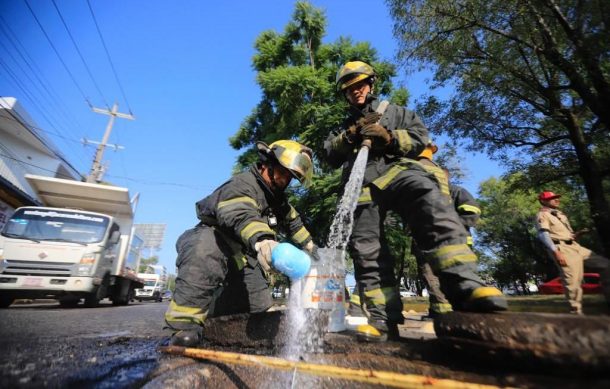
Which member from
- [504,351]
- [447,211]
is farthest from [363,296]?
[504,351]

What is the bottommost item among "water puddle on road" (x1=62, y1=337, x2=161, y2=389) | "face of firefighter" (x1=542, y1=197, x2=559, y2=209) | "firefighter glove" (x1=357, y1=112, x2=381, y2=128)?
"water puddle on road" (x1=62, y1=337, x2=161, y2=389)

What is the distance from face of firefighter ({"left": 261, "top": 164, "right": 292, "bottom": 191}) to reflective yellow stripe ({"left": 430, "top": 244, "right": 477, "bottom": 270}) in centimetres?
142

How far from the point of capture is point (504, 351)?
1.24m

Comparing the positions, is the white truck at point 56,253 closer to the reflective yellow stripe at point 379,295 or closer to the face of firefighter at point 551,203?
the reflective yellow stripe at point 379,295

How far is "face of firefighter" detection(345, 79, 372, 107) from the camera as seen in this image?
2923mm

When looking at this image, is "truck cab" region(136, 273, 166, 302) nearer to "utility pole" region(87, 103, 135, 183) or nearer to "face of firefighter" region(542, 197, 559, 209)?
"utility pole" region(87, 103, 135, 183)

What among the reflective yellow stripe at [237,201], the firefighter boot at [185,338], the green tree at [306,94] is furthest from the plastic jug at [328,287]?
the green tree at [306,94]

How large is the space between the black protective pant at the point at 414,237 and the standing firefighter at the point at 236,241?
0.68 meters

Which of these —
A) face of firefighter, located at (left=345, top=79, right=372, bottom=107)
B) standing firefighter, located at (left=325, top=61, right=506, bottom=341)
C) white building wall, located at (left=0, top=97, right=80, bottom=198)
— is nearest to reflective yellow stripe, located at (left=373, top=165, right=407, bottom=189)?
standing firefighter, located at (left=325, top=61, right=506, bottom=341)

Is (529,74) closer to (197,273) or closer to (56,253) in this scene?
(197,273)

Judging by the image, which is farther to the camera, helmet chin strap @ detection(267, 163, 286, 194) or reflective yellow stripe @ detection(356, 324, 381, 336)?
helmet chin strap @ detection(267, 163, 286, 194)

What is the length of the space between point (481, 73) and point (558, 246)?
279 inches

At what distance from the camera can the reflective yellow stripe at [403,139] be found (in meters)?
2.50

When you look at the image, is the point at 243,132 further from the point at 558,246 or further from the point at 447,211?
the point at 447,211
